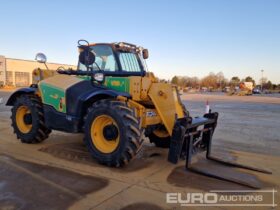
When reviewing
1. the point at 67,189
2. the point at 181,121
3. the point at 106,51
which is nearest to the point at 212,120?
the point at 181,121

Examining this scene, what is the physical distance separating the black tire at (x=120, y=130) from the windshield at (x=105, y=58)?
110cm

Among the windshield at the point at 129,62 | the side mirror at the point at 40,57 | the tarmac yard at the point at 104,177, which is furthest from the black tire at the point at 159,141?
Answer: the side mirror at the point at 40,57

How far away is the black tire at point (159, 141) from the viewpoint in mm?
6914

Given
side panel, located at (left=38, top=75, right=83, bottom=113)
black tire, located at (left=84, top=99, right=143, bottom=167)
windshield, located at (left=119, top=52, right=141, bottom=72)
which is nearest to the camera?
black tire, located at (left=84, top=99, right=143, bottom=167)

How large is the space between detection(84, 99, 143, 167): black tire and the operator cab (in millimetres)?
1058

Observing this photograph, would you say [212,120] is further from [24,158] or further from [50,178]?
[24,158]

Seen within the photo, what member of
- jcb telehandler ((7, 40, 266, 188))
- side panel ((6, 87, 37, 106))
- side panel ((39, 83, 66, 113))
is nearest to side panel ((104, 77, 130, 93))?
jcb telehandler ((7, 40, 266, 188))

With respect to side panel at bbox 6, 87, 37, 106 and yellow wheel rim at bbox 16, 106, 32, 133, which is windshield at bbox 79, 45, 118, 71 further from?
yellow wheel rim at bbox 16, 106, 32, 133

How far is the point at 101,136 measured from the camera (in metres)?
5.73

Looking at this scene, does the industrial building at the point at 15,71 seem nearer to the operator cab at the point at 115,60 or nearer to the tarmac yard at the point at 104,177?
the operator cab at the point at 115,60

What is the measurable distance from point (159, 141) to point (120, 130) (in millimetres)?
2093

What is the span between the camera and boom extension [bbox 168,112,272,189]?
4.95m
